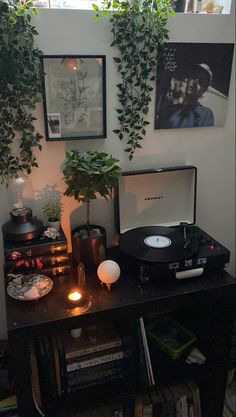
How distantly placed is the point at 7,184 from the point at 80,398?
83cm

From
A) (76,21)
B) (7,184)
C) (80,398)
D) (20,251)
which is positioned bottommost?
(80,398)

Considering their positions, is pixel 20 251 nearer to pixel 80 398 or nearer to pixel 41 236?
pixel 41 236

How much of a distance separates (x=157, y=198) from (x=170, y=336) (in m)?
0.60

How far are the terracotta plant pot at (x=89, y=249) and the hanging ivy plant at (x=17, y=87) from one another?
0.33 metres

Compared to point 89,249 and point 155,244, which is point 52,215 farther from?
point 155,244

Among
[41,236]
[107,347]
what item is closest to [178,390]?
[107,347]

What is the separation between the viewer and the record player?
124cm

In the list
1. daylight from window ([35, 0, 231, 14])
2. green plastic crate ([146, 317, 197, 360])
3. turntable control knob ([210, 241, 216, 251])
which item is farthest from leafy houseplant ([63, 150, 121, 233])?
green plastic crate ([146, 317, 197, 360])

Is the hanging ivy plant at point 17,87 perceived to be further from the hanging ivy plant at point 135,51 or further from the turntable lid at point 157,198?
the turntable lid at point 157,198

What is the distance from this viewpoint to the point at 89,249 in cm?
134

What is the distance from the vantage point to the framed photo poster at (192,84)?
1372 millimetres

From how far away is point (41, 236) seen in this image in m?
1.32

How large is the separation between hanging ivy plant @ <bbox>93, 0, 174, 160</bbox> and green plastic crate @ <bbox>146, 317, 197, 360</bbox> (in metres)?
0.75

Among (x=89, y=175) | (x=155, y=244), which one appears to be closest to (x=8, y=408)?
(x=155, y=244)
